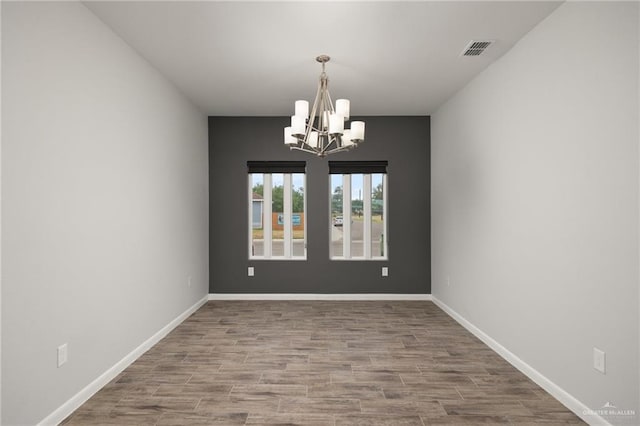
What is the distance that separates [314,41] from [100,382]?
3.08 m

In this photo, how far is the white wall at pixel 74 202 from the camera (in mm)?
1995

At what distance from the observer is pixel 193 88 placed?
435 centimetres

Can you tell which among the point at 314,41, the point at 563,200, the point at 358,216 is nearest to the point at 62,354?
the point at 314,41

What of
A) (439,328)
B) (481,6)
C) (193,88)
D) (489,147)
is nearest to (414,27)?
(481,6)

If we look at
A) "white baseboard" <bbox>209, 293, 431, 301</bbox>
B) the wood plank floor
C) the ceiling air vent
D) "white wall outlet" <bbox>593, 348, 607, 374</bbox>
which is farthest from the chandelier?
"white baseboard" <bbox>209, 293, 431, 301</bbox>

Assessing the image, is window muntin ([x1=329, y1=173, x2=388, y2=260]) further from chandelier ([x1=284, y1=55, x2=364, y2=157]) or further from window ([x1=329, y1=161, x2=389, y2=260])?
chandelier ([x1=284, y1=55, x2=364, y2=157])

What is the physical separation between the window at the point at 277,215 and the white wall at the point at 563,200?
2.60 meters

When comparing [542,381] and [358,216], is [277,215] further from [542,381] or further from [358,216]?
[542,381]

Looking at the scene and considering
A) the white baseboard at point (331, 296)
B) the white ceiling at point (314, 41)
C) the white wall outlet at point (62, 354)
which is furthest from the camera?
the white baseboard at point (331, 296)

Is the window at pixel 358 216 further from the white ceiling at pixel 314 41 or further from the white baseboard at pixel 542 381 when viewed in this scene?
the white baseboard at pixel 542 381

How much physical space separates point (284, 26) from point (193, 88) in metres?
1.87

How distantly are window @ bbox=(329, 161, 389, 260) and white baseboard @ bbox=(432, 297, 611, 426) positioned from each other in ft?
6.23

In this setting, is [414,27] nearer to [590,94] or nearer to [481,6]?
[481,6]

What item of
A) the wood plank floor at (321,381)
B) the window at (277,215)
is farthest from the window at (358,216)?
the wood plank floor at (321,381)
